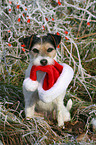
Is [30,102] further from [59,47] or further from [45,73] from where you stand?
[59,47]

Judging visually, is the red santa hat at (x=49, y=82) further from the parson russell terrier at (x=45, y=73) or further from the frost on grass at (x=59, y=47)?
the frost on grass at (x=59, y=47)

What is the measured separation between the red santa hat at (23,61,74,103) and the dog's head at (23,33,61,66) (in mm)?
50

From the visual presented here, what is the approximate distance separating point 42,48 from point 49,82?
229 millimetres

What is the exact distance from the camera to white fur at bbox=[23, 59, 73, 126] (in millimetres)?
1176

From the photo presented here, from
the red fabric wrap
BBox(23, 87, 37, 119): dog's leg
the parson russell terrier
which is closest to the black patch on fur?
the parson russell terrier

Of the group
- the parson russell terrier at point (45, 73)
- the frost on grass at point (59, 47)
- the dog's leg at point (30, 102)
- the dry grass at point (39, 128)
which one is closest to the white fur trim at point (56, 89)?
the parson russell terrier at point (45, 73)

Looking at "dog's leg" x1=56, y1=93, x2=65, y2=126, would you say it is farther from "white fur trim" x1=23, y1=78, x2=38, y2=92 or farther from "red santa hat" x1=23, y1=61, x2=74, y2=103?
"white fur trim" x1=23, y1=78, x2=38, y2=92

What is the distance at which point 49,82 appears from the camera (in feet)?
3.91

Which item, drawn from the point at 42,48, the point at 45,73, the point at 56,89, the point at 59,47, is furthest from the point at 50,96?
the point at 59,47

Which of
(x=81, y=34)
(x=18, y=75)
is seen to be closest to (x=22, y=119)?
(x=18, y=75)

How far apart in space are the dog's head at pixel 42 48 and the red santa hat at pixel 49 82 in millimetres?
50

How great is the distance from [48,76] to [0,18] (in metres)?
1.48

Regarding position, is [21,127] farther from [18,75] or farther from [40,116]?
[18,75]

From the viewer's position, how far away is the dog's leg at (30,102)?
4.25 feet
